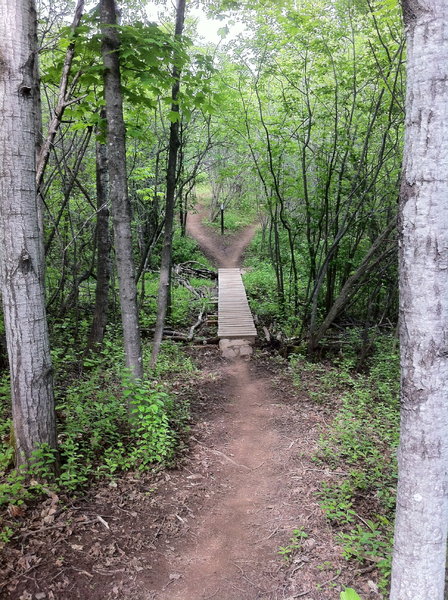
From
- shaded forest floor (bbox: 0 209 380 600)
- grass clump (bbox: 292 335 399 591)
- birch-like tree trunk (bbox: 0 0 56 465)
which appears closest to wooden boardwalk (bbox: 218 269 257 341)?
grass clump (bbox: 292 335 399 591)

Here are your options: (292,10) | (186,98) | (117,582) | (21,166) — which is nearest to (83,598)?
(117,582)

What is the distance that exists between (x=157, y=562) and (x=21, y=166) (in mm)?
3557

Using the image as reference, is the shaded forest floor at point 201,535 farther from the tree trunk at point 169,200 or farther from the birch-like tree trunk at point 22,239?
the tree trunk at point 169,200

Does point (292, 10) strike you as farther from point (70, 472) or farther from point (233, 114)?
point (70, 472)

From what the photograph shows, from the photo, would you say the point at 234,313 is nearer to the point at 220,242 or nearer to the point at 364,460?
the point at 364,460

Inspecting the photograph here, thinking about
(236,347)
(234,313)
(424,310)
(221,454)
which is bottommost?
(221,454)

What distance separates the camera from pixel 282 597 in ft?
10.1

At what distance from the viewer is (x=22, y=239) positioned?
3521 millimetres

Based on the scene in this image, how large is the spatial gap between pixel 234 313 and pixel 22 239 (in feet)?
30.1

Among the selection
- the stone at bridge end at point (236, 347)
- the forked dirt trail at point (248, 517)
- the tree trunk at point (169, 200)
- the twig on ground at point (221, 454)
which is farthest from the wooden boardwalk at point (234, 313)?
the twig on ground at point (221, 454)

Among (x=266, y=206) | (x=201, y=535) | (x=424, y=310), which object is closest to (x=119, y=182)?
(x=201, y=535)

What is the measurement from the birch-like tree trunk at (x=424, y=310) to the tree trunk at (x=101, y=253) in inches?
269

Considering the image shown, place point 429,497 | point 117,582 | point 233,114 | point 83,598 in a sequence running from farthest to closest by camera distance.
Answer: point 233,114 → point 117,582 → point 83,598 → point 429,497

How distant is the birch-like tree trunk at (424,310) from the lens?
1735mm
